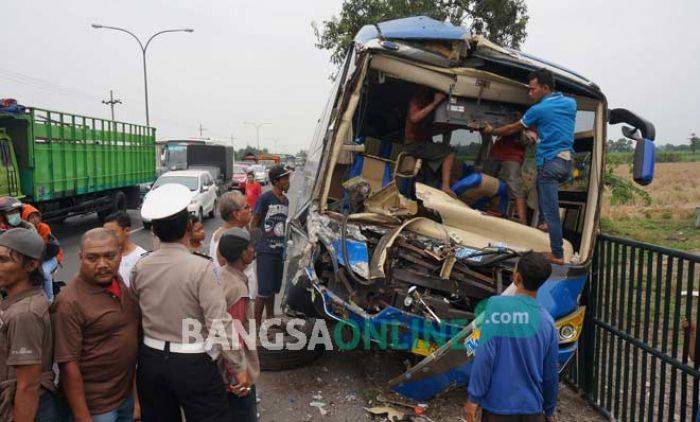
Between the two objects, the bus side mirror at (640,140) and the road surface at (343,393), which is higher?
the bus side mirror at (640,140)

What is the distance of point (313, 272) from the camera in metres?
3.97

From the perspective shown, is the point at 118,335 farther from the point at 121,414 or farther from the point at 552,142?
the point at 552,142

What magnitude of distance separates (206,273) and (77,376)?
2.07 ft

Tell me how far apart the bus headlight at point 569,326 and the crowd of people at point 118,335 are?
2224 millimetres

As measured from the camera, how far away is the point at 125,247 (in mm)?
3654

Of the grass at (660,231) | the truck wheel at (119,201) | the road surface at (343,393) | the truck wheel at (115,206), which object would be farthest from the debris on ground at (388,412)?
the truck wheel at (119,201)

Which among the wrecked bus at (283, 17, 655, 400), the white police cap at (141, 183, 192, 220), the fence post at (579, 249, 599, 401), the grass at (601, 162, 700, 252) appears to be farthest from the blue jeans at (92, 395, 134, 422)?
the grass at (601, 162, 700, 252)

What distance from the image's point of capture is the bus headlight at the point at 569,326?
3640 millimetres

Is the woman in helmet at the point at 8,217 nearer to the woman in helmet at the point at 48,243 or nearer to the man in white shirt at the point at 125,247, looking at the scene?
the woman in helmet at the point at 48,243

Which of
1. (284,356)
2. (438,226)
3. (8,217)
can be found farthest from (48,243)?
(438,226)

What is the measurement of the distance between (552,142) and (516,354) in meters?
1.94

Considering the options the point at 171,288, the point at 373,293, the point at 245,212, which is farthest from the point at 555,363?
the point at 245,212

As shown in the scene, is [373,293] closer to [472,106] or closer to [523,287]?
[523,287]

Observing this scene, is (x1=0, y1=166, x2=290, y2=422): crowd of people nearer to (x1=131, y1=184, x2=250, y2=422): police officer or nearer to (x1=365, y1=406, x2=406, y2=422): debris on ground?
(x1=131, y1=184, x2=250, y2=422): police officer
